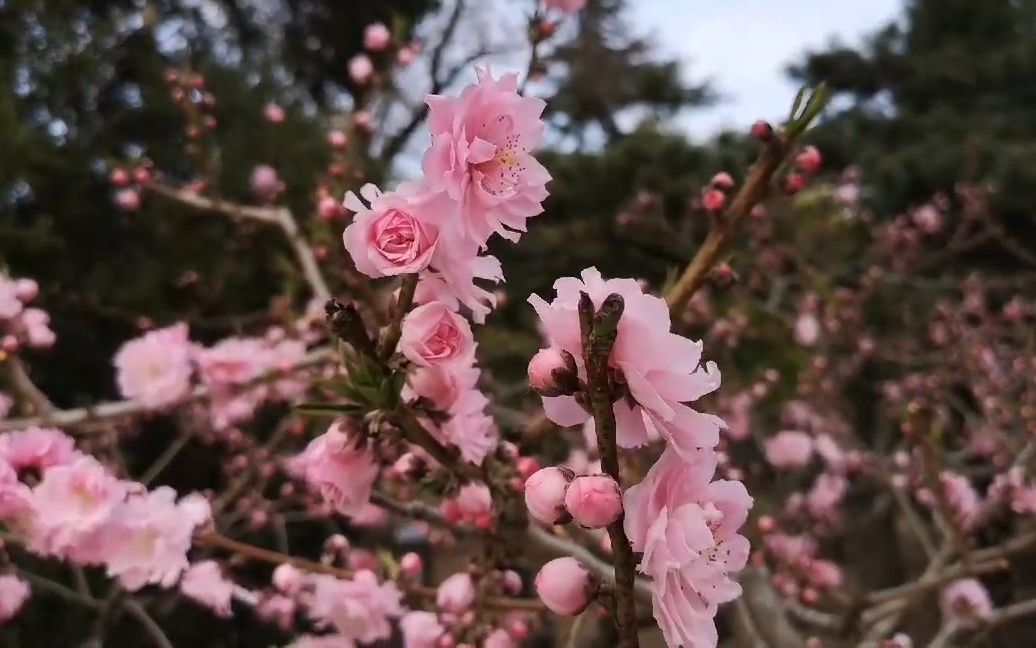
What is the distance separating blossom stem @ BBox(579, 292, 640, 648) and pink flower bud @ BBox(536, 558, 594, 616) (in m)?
0.03

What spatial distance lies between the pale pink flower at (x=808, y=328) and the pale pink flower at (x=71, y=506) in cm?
237

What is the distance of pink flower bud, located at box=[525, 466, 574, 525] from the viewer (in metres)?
0.48

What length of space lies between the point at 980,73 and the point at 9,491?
6002 mm

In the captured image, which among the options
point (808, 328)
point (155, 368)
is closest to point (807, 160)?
point (155, 368)

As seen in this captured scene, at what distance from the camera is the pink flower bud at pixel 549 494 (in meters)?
0.48

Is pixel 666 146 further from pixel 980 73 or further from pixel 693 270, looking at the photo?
pixel 693 270

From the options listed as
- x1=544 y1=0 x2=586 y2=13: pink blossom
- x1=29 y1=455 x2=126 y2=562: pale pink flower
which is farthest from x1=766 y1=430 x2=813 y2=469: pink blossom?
x1=29 y1=455 x2=126 y2=562: pale pink flower

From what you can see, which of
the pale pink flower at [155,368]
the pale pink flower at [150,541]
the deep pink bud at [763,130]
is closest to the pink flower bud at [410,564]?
the pale pink flower at [150,541]

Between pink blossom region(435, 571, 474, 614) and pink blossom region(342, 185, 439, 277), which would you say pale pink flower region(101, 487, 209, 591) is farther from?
pink blossom region(342, 185, 439, 277)

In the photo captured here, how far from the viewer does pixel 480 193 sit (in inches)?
20.8

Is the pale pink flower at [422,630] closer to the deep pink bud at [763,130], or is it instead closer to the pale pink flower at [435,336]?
the pale pink flower at [435,336]

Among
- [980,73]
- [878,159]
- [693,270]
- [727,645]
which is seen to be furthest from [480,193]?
[980,73]

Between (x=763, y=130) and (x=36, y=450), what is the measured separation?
2.38 ft

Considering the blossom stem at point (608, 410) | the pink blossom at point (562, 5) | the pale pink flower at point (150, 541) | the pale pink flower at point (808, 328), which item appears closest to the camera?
the blossom stem at point (608, 410)
